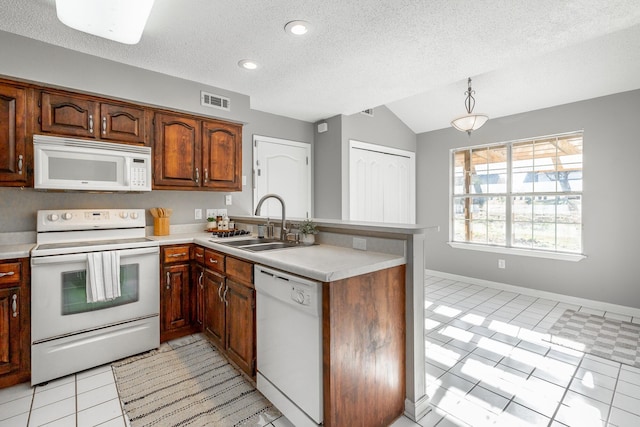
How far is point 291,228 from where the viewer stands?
8.64 ft

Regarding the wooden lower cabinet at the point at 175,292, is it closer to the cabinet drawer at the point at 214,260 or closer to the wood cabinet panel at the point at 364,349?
the cabinet drawer at the point at 214,260

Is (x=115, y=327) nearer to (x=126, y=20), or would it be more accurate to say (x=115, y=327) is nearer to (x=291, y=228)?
(x=291, y=228)

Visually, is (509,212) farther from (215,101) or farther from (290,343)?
(215,101)

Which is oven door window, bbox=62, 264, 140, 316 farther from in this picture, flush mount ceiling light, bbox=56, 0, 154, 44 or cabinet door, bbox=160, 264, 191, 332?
flush mount ceiling light, bbox=56, 0, 154, 44

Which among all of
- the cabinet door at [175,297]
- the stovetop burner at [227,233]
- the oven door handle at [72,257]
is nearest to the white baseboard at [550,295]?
the stovetop burner at [227,233]

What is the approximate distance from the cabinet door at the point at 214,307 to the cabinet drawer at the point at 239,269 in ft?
0.56

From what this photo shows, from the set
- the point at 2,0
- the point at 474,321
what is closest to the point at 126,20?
the point at 2,0

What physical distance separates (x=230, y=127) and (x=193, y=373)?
2.41 m

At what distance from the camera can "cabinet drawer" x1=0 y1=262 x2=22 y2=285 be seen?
2016 mm

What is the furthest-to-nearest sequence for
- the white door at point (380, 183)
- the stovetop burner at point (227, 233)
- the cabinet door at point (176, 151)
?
the white door at point (380, 183) < the stovetop burner at point (227, 233) < the cabinet door at point (176, 151)

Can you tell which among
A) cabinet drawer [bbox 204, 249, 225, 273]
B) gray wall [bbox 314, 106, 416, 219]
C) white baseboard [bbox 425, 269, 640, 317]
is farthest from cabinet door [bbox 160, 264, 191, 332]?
white baseboard [bbox 425, 269, 640, 317]

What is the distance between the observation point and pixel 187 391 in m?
2.05

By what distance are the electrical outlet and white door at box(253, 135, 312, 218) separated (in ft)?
6.26

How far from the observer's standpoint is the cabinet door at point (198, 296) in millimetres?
2713
